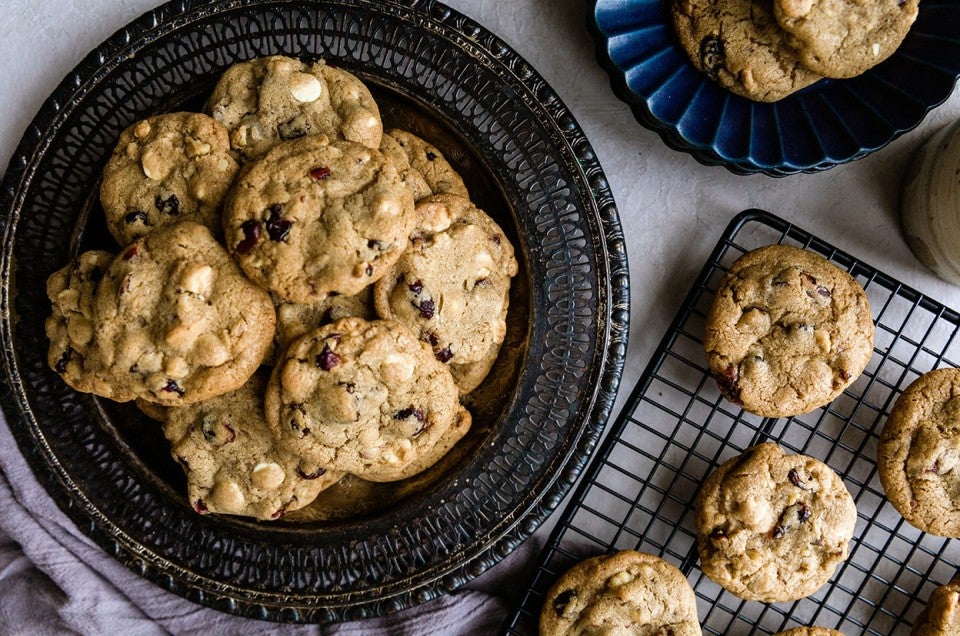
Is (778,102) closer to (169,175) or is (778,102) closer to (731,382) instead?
(731,382)

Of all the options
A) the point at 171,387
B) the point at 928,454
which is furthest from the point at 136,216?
the point at 928,454

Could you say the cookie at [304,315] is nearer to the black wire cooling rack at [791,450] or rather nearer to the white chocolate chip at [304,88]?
the white chocolate chip at [304,88]

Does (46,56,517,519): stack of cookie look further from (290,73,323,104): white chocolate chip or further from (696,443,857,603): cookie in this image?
(696,443,857,603): cookie

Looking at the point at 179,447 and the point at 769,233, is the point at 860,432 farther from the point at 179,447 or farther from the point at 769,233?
the point at 179,447

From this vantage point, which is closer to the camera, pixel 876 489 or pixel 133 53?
pixel 133 53

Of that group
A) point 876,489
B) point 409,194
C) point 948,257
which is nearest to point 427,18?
point 409,194

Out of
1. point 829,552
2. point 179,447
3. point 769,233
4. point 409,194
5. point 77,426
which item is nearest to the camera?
point 409,194

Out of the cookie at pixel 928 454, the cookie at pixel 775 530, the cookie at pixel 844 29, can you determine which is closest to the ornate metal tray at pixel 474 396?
the cookie at pixel 775 530
